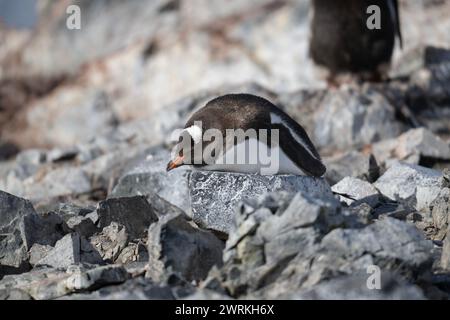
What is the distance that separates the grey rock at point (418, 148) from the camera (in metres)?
5.83

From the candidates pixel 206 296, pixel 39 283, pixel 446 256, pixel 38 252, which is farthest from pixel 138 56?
pixel 206 296

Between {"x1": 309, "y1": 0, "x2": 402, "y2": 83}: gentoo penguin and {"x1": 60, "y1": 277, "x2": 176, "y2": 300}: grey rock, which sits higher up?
{"x1": 309, "y1": 0, "x2": 402, "y2": 83}: gentoo penguin

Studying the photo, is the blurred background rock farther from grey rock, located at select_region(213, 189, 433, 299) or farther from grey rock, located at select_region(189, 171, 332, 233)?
grey rock, located at select_region(213, 189, 433, 299)

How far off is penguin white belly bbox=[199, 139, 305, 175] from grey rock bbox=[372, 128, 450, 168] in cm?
188

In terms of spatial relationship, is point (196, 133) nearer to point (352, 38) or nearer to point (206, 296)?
point (206, 296)

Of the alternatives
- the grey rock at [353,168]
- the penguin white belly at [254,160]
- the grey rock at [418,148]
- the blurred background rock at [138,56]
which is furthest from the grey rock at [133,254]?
the blurred background rock at [138,56]

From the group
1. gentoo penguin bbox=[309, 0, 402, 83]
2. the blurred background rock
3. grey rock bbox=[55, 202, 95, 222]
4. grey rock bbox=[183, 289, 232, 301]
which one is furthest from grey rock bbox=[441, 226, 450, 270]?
the blurred background rock

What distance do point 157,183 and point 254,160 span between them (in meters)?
1.08

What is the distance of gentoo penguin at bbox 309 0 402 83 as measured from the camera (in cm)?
762

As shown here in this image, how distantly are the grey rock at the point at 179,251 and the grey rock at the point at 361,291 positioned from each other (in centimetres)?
57

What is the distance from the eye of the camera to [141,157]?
6316mm

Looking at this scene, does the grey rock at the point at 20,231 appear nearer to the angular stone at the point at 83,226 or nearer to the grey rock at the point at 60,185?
the angular stone at the point at 83,226

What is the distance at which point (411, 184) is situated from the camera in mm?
4590
